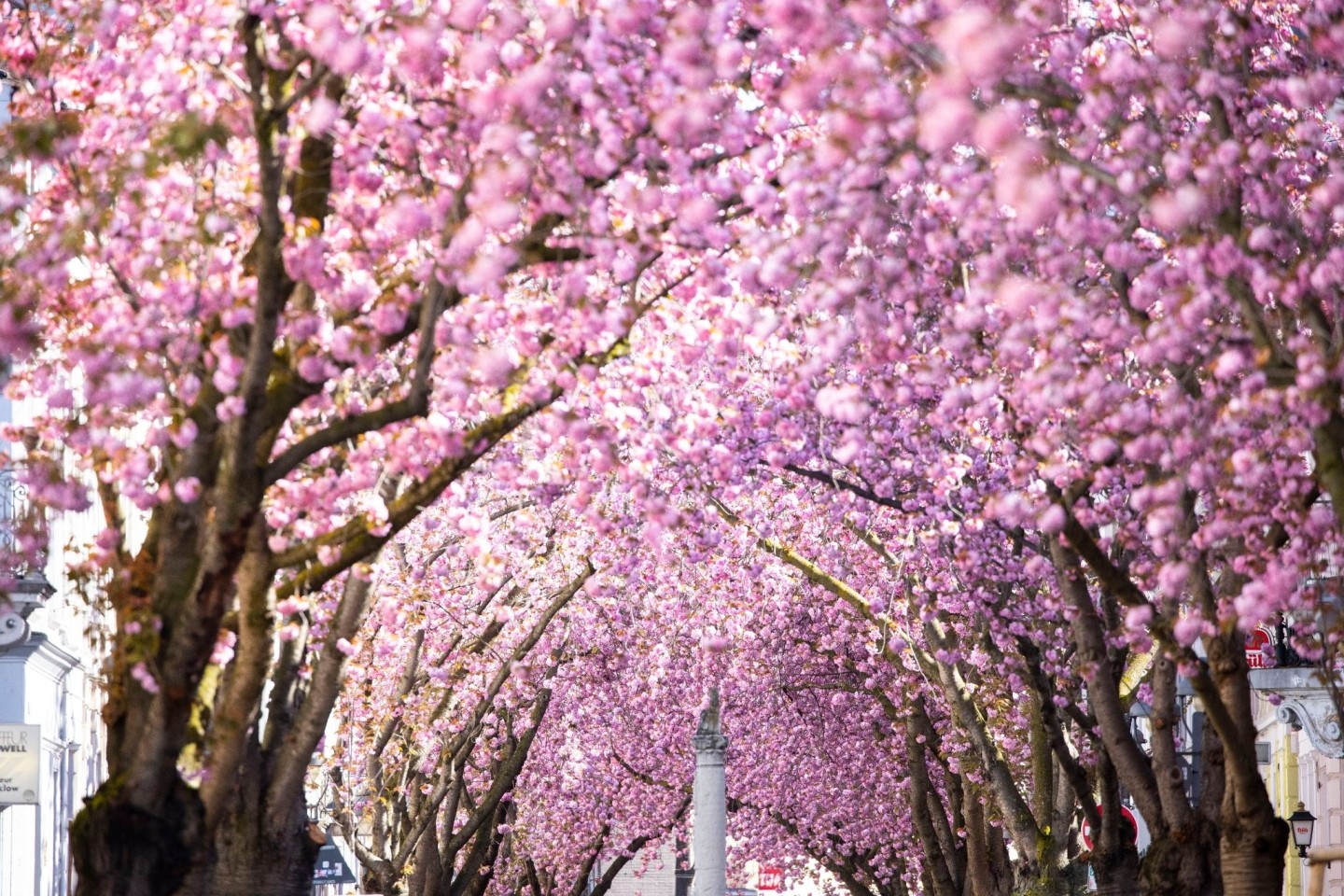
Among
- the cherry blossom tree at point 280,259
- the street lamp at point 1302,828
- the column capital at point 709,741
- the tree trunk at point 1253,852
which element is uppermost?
the cherry blossom tree at point 280,259

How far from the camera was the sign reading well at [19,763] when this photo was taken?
63.4 ft

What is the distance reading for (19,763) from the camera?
19.6 m

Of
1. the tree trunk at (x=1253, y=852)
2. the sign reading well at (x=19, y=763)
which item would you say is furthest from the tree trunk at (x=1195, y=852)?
the sign reading well at (x=19, y=763)

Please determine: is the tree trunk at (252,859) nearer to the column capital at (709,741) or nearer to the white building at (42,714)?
the column capital at (709,741)

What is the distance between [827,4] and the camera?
25.9 feet

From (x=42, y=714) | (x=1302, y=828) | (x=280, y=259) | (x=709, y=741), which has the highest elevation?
(x=280, y=259)

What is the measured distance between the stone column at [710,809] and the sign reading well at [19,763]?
593 centimetres

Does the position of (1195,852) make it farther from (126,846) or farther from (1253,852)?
(126,846)

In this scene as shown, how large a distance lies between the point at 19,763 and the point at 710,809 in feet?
20.9

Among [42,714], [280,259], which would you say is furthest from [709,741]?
[280,259]

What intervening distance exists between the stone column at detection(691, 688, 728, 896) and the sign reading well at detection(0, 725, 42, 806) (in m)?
5.93

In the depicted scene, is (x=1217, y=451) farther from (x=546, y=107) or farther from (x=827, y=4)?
(x=546, y=107)

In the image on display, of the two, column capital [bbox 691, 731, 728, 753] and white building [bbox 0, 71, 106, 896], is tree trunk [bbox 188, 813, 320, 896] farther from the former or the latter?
white building [bbox 0, 71, 106, 896]

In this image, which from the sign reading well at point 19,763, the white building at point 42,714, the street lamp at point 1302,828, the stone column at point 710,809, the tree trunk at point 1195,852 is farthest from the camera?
the street lamp at point 1302,828
